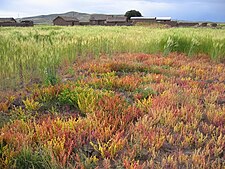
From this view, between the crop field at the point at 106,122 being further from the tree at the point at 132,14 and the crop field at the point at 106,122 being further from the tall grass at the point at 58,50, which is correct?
the tree at the point at 132,14

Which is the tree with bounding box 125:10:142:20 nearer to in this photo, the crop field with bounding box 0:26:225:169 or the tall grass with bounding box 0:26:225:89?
the tall grass with bounding box 0:26:225:89

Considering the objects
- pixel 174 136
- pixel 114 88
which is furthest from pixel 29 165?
pixel 114 88

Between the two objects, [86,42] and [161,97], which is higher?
[86,42]

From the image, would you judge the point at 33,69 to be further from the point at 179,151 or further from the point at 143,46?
the point at 143,46

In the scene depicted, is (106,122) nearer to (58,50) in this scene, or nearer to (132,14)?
(58,50)

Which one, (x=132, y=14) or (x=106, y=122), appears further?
(x=132, y=14)

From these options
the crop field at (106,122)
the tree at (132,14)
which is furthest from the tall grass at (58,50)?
the tree at (132,14)

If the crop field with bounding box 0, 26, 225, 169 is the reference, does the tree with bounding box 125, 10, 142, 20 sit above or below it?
above

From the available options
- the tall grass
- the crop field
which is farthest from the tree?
the crop field

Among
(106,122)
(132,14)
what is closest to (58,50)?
(106,122)

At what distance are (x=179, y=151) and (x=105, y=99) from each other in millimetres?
1837

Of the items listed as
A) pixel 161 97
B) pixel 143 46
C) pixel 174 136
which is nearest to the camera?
pixel 174 136

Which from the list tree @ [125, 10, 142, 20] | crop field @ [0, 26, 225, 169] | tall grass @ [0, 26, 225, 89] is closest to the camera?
crop field @ [0, 26, 225, 169]

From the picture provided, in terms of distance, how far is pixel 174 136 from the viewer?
11.9ft
